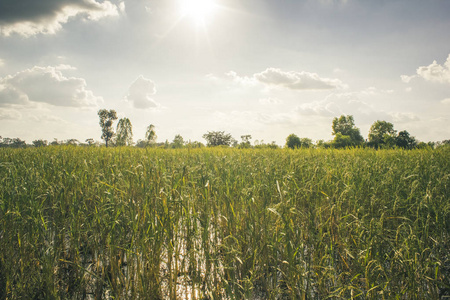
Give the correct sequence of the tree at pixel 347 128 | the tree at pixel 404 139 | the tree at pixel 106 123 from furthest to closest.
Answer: the tree at pixel 106 123
the tree at pixel 347 128
the tree at pixel 404 139

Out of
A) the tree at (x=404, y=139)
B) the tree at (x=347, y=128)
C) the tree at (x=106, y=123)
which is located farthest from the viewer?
the tree at (x=106, y=123)

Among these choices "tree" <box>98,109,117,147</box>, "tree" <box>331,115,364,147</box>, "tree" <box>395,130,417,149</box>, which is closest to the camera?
"tree" <box>395,130,417,149</box>

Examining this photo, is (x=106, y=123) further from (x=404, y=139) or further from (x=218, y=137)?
(x=404, y=139)

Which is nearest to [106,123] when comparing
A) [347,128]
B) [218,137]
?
[218,137]

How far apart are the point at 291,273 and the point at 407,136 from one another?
2002 inches

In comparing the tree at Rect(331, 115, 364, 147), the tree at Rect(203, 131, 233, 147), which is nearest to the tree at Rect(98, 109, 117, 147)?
the tree at Rect(203, 131, 233, 147)

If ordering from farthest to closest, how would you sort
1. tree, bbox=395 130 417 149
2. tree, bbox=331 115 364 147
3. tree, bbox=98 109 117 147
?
1. tree, bbox=98 109 117 147
2. tree, bbox=331 115 364 147
3. tree, bbox=395 130 417 149

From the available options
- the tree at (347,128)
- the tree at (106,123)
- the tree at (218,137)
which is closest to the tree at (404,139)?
the tree at (347,128)

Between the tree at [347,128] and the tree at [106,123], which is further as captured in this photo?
the tree at [106,123]

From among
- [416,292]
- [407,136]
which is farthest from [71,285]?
[407,136]

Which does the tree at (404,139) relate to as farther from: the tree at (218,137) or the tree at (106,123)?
the tree at (106,123)

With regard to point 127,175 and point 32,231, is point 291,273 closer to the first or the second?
point 32,231

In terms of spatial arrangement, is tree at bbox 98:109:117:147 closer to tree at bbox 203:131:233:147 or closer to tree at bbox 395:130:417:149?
tree at bbox 203:131:233:147

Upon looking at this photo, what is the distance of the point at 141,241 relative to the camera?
6.72ft
